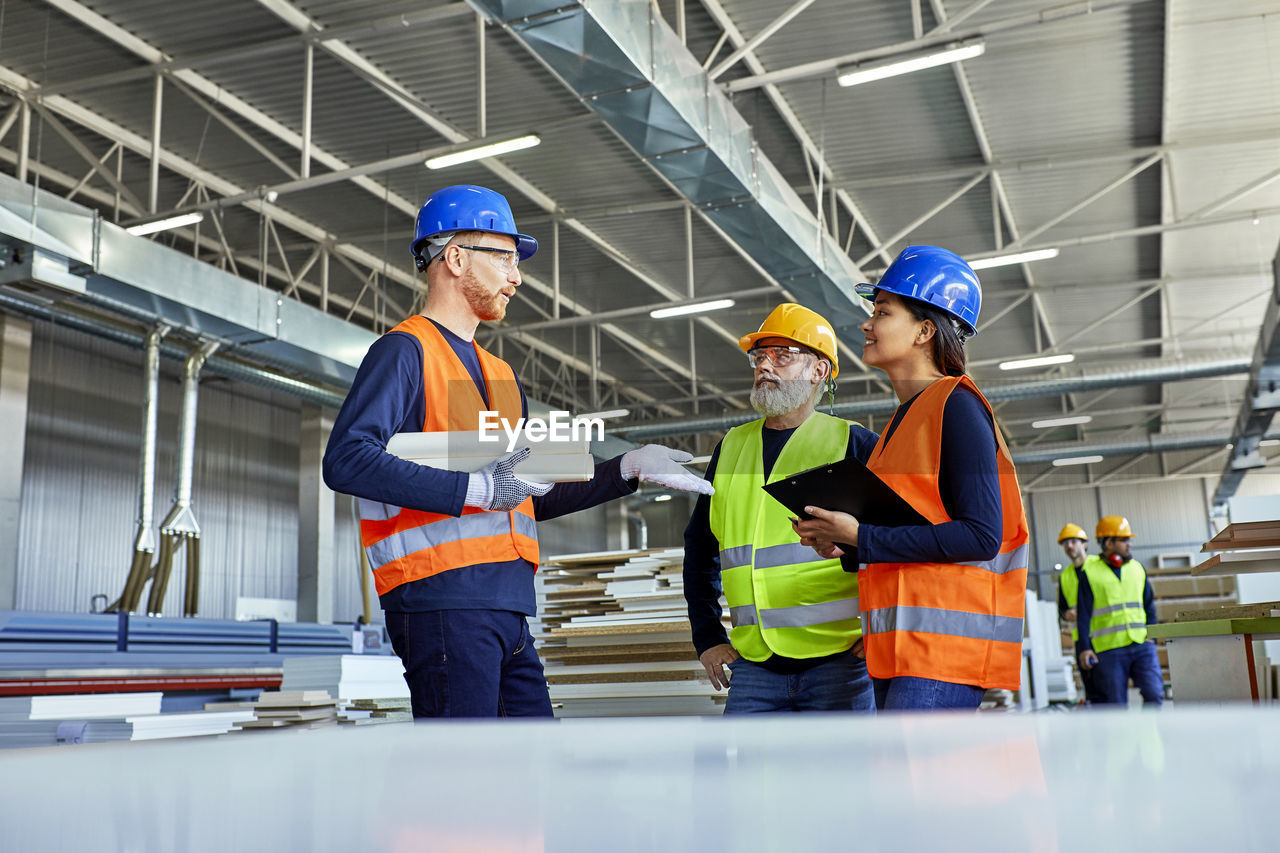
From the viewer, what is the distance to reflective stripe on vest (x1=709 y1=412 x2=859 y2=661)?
114 inches

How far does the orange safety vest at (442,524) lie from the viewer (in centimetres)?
231

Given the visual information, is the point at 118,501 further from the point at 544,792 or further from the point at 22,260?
the point at 544,792

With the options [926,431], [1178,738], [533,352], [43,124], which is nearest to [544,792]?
[1178,738]

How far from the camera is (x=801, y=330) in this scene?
3.39 m

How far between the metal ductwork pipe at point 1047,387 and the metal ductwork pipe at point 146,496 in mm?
7418

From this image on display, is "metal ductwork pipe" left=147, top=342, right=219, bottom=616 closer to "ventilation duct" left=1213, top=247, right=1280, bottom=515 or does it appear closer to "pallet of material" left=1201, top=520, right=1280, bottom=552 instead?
"pallet of material" left=1201, top=520, right=1280, bottom=552

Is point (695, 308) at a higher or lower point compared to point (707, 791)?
higher

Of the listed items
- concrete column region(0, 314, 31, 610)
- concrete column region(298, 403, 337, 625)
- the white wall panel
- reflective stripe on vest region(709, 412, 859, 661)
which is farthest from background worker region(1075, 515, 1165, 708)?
the white wall panel

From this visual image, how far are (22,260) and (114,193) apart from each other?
5298 millimetres

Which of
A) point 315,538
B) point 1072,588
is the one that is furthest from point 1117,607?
point 315,538

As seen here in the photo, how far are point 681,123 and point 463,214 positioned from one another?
18.9 ft

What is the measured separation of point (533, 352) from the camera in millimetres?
17906

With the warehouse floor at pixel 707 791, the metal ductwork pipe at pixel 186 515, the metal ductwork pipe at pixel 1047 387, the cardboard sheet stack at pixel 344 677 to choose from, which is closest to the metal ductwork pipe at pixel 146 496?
the metal ductwork pipe at pixel 186 515

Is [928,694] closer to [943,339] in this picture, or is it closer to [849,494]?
[849,494]
